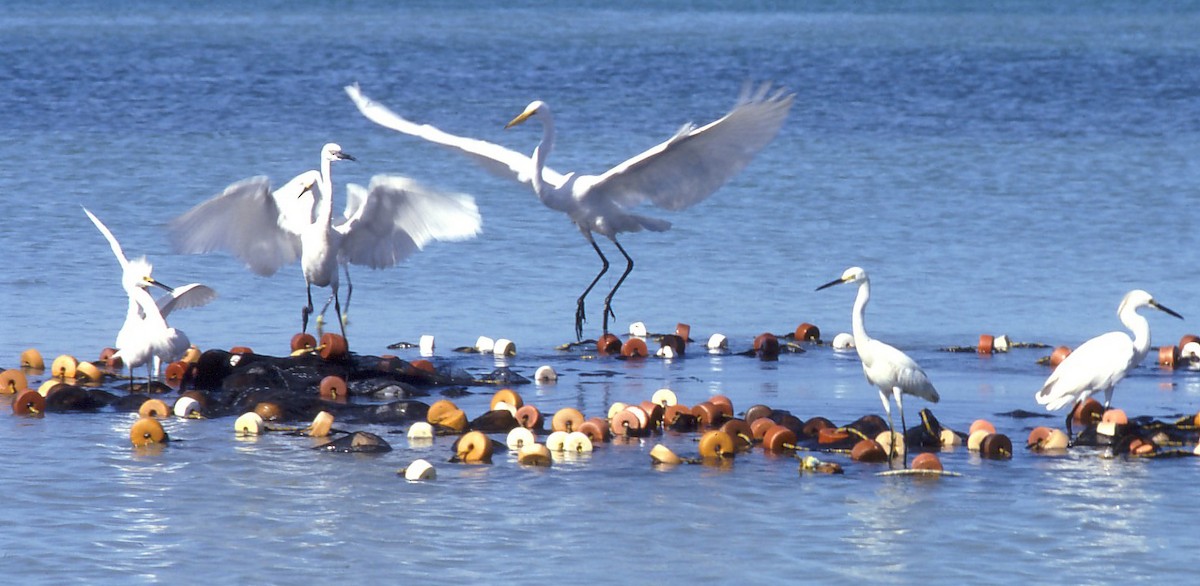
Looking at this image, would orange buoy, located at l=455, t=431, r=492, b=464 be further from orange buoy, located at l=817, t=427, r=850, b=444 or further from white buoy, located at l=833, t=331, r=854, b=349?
white buoy, located at l=833, t=331, r=854, b=349

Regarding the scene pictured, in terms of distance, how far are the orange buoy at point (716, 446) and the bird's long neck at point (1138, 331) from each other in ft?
9.69

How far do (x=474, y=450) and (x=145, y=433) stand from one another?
2.05m

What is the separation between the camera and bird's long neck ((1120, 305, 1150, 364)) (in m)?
12.8

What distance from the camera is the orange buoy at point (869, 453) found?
37.8 ft

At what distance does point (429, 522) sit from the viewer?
33.0 feet

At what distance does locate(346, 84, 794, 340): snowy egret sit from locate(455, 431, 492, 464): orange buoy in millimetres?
4563

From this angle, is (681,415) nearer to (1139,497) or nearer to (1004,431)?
(1004,431)

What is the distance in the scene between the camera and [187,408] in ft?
42.1

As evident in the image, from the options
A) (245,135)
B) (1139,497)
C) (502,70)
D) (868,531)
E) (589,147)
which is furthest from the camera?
(502,70)

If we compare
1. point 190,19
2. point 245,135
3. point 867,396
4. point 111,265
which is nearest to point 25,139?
point 245,135

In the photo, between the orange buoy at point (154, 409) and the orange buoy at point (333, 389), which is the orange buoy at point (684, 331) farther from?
the orange buoy at point (154, 409)

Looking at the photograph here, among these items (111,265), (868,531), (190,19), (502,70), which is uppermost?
(190,19)

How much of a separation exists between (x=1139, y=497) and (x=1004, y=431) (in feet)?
6.11

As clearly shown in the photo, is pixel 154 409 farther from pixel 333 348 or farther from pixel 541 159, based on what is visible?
pixel 541 159
